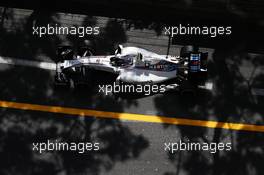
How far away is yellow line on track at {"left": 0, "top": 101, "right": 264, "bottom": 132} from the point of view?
10414mm

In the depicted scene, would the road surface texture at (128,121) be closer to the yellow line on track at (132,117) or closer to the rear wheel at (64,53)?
the yellow line on track at (132,117)

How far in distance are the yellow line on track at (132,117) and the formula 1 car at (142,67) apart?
706 millimetres

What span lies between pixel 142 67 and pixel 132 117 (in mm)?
1321

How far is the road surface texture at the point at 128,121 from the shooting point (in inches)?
404

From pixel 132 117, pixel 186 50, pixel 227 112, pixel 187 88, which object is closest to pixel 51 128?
pixel 132 117

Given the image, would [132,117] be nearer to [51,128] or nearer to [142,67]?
[142,67]

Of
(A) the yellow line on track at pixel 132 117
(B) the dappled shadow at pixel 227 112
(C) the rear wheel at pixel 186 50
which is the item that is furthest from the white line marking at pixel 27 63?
(C) the rear wheel at pixel 186 50

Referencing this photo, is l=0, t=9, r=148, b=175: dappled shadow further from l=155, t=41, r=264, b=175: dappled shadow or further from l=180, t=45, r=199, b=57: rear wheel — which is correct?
l=180, t=45, r=199, b=57: rear wheel

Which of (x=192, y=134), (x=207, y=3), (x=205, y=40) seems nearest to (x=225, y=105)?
(x=192, y=134)

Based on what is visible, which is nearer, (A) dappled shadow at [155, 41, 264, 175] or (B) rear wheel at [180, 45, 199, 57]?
(A) dappled shadow at [155, 41, 264, 175]

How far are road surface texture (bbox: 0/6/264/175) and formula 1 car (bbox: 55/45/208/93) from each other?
1.24 feet

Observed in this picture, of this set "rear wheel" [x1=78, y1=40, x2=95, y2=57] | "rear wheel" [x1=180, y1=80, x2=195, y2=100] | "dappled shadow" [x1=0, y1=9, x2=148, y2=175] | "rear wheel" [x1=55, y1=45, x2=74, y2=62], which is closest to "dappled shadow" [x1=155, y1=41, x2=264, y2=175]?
"rear wheel" [x1=180, y1=80, x2=195, y2=100]

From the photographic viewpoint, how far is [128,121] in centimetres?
1049

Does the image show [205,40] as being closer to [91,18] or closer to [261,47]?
[261,47]
